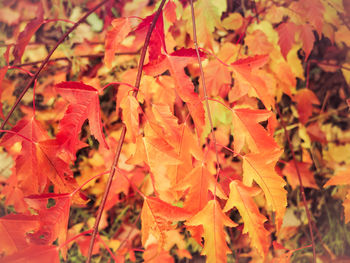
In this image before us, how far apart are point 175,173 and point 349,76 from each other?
2.59ft

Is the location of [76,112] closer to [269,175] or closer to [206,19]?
[269,175]

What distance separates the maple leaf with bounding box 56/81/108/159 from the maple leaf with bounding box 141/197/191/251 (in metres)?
0.13

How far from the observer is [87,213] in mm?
1152

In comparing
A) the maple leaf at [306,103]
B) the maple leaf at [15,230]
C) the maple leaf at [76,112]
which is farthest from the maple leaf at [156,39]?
the maple leaf at [306,103]

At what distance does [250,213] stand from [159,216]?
16 centimetres

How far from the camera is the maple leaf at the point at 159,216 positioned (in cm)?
49

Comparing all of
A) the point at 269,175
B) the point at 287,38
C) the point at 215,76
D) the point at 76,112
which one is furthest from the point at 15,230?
the point at 287,38

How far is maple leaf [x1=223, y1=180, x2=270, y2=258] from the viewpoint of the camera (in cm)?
48

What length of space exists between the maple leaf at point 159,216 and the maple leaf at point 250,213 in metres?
0.09

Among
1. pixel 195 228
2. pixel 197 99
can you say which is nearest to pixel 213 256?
pixel 195 228

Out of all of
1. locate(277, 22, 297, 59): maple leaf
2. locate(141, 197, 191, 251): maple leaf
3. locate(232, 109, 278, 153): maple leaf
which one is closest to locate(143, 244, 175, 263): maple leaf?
locate(141, 197, 191, 251): maple leaf

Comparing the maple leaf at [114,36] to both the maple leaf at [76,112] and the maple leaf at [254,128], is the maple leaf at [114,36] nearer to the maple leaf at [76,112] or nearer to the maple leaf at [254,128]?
the maple leaf at [76,112]

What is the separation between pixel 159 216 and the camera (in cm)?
49

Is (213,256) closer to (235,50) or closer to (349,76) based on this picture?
(235,50)
